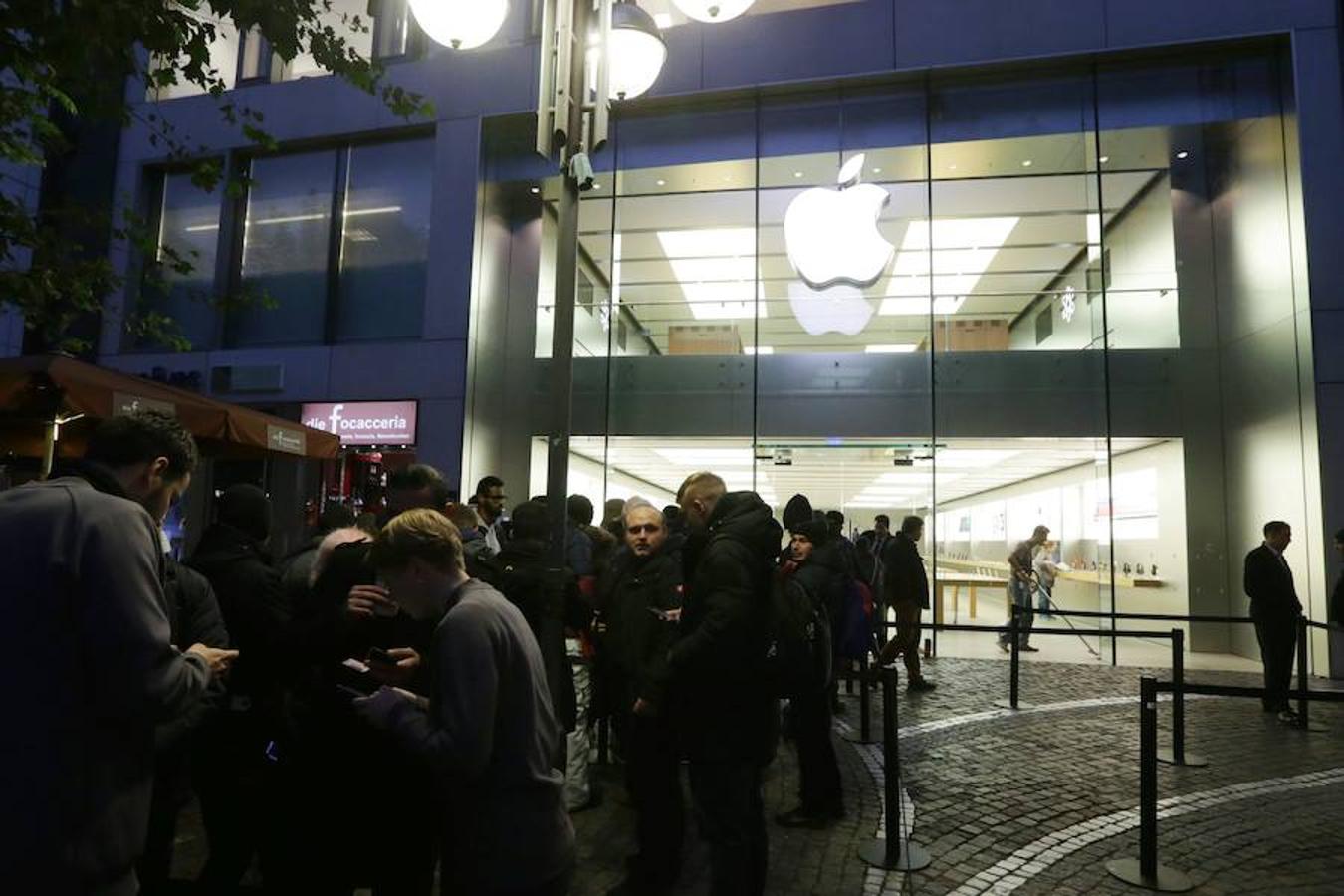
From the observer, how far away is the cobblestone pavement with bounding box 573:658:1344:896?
4062 millimetres

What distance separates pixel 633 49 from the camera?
3918 mm

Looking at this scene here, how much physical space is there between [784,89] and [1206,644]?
10.7 metres

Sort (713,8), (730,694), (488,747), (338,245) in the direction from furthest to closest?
(338,245) → (713,8) → (730,694) → (488,747)

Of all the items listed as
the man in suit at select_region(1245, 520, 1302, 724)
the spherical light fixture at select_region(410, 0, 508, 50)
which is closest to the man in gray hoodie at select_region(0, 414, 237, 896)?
the spherical light fixture at select_region(410, 0, 508, 50)

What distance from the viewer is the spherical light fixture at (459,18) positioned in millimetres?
3420

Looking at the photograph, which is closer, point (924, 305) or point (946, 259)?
point (924, 305)

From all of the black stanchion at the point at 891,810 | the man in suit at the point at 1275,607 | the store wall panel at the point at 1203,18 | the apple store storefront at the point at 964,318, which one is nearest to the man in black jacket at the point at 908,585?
the man in suit at the point at 1275,607

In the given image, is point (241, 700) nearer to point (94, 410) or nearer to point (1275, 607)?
point (94, 410)

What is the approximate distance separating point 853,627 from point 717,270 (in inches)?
376

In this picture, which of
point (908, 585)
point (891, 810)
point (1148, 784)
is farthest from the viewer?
point (908, 585)

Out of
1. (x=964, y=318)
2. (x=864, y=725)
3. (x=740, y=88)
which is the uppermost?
(x=740, y=88)

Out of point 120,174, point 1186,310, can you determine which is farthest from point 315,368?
point 1186,310

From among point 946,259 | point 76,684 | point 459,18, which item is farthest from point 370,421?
point 76,684

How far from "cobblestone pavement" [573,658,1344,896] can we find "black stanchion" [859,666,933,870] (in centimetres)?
9
